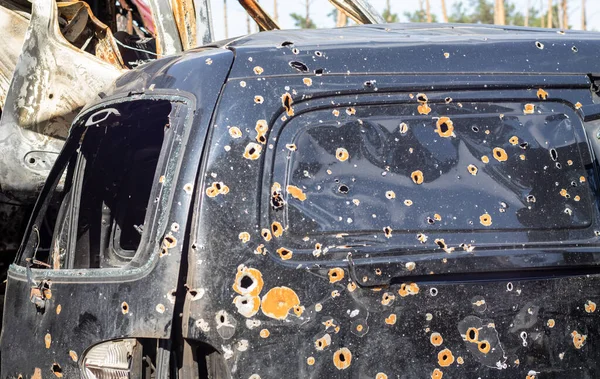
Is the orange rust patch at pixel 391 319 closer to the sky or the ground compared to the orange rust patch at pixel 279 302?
closer to the ground

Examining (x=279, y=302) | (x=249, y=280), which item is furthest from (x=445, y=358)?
(x=249, y=280)

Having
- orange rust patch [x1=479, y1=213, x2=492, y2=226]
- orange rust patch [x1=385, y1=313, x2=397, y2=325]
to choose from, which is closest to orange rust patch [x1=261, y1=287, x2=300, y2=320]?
orange rust patch [x1=385, y1=313, x2=397, y2=325]

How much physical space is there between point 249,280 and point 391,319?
447 millimetres

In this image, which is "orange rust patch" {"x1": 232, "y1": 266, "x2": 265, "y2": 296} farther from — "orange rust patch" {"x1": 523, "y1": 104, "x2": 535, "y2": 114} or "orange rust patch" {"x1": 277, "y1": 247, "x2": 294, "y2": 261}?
"orange rust patch" {"x1": 523, "y1": 104, "x2": 535, "y2": 114}

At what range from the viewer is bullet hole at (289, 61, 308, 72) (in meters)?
2.77

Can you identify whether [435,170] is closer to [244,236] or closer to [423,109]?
[423,109]

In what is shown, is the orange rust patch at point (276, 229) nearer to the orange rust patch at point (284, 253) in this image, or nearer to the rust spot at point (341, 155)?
the orange rust patch at point (284, 253)

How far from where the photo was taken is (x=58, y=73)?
4.70 meters

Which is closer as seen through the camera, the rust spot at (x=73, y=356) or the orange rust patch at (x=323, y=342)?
the orange rust patch at (x=323, y=342)

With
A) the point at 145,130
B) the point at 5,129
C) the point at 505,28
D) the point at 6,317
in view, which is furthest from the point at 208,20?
the point at 6,317

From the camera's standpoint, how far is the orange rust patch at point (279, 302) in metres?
2.53

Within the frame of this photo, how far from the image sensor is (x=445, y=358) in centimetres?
263

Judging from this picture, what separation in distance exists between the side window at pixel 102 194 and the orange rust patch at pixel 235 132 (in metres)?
0.69

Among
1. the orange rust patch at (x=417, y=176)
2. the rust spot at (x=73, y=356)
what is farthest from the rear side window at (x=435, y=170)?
the rust spot at (x=73, y=356)
